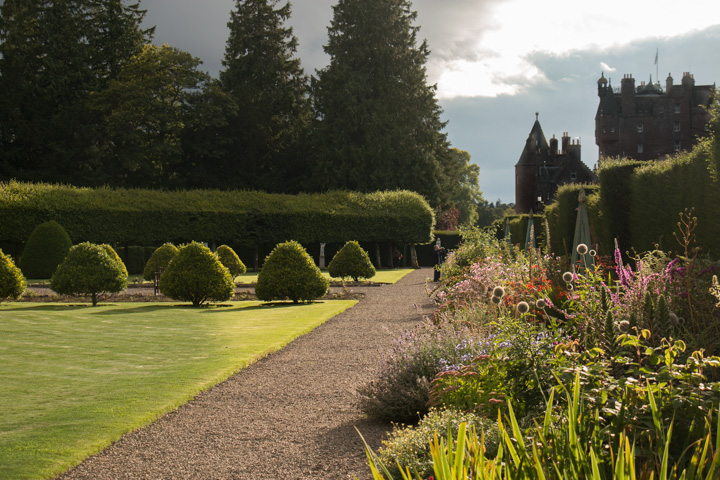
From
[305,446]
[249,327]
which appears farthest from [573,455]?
[249,327]

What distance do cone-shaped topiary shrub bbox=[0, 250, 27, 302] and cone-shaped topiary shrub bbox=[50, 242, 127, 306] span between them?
901mm

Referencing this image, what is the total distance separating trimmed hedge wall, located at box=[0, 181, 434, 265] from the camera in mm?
27719

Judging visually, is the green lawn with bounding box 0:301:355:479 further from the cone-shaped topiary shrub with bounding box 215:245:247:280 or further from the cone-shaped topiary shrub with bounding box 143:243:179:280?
the cone-shaped topiary shrub with bounding box 215:245:247:280

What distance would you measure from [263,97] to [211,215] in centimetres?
1060

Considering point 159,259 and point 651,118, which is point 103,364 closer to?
point 159,259

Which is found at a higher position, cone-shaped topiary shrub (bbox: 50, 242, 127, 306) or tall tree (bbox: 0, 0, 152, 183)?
tall tree (bbox: 0, 0, 152, 183)

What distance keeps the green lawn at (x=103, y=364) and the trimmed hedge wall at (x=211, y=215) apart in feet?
52.2

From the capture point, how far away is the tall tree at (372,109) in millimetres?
37094

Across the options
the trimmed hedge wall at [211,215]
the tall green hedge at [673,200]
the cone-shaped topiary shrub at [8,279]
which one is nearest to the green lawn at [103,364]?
the cone-shaped topiary shrub at [8,279]

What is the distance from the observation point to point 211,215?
32000 millimetres

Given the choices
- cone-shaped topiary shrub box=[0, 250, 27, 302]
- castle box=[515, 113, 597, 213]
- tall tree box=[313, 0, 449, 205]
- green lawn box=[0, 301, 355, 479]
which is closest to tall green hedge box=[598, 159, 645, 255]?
green lawn box=[0, 301, 355, 479]

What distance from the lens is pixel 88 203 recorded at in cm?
2884

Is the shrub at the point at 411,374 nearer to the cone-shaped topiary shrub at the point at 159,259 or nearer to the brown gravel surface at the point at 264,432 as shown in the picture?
the brown gravel surface at the point at 264,432

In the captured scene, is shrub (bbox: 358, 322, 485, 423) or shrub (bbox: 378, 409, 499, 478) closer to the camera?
shrub (bbox: 378, 409, 499, 478)
